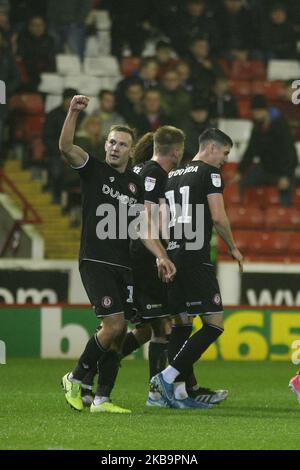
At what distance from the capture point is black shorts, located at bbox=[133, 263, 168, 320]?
8828 mm

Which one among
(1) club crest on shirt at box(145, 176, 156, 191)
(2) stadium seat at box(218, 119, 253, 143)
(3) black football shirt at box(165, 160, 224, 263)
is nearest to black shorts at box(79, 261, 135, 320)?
(3) black football shirt at box(165, 160, 224, 263)

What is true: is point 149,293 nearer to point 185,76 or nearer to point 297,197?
point 297,197

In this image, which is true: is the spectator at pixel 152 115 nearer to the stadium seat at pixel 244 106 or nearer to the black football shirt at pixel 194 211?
the stadium seat at pixel 244 106

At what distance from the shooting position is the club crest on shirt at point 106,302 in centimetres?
794

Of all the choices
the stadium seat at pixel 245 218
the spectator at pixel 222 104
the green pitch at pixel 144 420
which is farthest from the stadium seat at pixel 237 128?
the green pitch at pixel 144 420

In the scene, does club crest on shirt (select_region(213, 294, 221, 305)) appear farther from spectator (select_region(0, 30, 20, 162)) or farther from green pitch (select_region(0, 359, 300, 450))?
spectator (select_region(0, 30, 20, 162))

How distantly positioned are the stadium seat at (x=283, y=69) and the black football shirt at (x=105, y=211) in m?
10.2

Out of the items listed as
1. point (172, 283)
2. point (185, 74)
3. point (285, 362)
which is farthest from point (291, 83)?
point (172, 283)

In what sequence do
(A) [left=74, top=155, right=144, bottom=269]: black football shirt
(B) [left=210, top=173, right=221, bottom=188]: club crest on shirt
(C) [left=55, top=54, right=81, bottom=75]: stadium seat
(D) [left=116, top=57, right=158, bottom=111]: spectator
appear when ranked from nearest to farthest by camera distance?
(A) [left=74, top=155, right=144, bottom=269]: black football shirt → (B) [left=210, top=173, right=221, bottom=188]: club crest on shirt → (D) [left=116, top=57, right=158, bottom=111]: spectator → (C) [left=55, top=54, right=81, bottom=75]: stadium seat

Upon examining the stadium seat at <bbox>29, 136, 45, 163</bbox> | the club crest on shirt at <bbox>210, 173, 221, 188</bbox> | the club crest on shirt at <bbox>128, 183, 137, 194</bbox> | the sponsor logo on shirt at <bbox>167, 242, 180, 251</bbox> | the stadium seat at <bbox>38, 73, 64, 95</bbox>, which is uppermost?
the stadium seat at <bbox>38, 73, 64, 95</bbox>

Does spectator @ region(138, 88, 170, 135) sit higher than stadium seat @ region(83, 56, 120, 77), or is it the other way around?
stadium seat @ region(83, 56, 120, 77)

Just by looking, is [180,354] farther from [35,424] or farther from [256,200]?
[256,200]

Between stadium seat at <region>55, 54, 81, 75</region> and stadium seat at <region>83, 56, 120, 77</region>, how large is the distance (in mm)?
136

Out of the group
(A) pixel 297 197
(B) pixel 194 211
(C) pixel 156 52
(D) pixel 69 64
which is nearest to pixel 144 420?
(B) pixel 194 211
